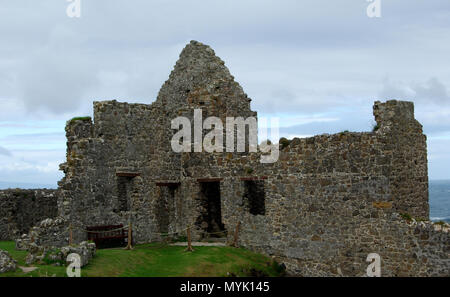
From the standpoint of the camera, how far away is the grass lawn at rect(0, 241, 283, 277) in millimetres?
18578

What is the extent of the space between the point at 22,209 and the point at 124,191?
6884mm

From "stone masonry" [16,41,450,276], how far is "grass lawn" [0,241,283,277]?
108 centimetres

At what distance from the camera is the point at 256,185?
2619 cm

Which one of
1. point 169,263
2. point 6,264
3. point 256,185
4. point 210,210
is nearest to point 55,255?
point 6,264

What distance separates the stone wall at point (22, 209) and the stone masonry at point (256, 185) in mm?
6378

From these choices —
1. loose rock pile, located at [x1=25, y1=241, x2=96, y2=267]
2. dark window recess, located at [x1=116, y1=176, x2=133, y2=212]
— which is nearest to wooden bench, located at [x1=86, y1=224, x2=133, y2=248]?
dark window recess, located at [x1=116, y1=176, x2=133, y2=212]

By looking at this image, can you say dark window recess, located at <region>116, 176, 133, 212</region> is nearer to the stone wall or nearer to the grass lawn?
the grass lawn

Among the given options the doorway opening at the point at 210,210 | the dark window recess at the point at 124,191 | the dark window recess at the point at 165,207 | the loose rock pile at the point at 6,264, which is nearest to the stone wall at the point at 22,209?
the dark window recess at the point at 124,191

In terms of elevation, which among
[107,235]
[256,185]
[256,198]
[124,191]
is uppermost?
[256,185]

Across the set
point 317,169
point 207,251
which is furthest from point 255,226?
point 317,169

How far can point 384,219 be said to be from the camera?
1939cm

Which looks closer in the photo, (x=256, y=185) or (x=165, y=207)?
(x=256, y=185)

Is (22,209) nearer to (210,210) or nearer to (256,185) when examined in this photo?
(210,210)

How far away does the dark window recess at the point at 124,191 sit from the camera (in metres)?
25.1
